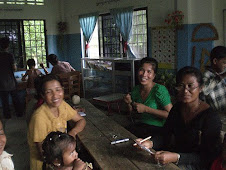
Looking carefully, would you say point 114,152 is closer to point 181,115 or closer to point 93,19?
point 181,115

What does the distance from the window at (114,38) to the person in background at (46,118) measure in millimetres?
4402

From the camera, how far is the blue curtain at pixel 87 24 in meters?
7.50

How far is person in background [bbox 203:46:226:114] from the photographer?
2752mm

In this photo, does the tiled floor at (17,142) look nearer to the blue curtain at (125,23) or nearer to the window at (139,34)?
the blue curtain at (125,23)

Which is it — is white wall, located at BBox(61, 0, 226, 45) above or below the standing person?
above

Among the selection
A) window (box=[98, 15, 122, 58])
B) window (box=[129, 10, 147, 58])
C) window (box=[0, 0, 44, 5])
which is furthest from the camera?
window (box=[0, 0, 44, 5])

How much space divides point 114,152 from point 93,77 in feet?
16.8

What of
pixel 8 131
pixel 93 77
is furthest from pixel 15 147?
pixel 93 77

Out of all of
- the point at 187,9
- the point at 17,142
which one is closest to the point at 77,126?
the point at 17,142

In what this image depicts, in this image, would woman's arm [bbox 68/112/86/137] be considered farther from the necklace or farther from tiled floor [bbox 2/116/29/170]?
tiled floor [bbox 2/116/29/170]

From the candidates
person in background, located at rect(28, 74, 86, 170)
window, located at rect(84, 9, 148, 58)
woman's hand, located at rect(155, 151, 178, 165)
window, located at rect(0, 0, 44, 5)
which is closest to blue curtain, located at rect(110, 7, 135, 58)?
window, located at rect(84, 9, 148, 58)

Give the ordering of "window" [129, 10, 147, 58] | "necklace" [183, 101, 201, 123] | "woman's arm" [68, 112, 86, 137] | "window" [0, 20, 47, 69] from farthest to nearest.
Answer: "window" [0, 20, 47, 69], "window" [129, 10, 147, 58], "woman's arm" [68, 112, 86, 137], "necklace" [183, 101, 201, 123]

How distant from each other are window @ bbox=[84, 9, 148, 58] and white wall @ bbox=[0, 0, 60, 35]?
1551 mm

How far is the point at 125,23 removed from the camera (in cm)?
648
